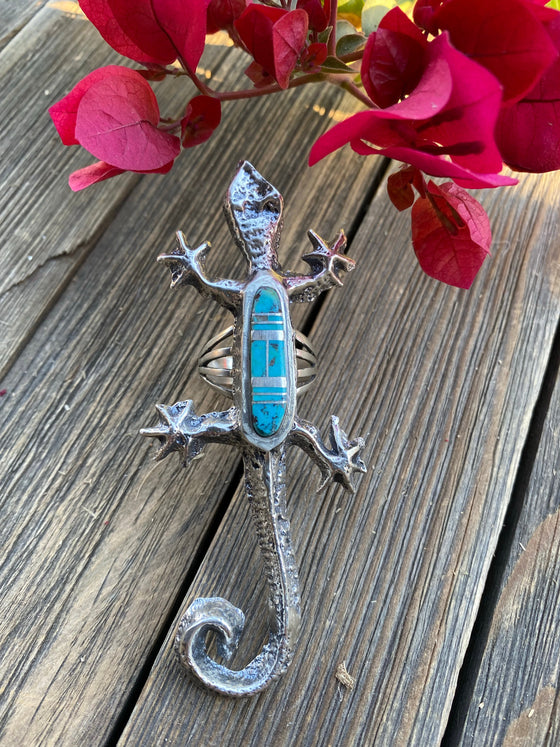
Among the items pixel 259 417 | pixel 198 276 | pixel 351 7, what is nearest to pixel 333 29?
pixel 351 7

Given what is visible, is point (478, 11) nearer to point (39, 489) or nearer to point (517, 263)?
point (517, 263)

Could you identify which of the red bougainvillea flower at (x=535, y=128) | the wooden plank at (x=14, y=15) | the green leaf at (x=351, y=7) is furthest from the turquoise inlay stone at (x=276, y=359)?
the wooden plank at (x=14, y=15)

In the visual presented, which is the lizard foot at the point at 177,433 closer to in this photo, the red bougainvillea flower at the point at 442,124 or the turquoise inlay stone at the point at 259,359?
the turquoise inlay stone at the point at 259,359

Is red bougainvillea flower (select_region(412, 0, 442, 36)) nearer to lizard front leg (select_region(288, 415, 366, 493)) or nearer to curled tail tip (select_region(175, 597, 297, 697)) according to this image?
lizard front leg (select_region(288, 415, 366, 493))

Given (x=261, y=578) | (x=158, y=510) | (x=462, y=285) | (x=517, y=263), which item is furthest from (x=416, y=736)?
(x=517, y=263)

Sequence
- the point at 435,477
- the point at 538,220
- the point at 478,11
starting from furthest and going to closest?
1. the point at 538,220
2. the point at 435,477
3. the point at 478,11

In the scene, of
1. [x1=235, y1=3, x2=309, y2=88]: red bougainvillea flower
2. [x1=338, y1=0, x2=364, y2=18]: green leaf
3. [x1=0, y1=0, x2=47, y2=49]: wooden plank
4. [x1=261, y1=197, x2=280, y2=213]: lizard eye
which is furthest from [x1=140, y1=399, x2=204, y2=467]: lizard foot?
[x1=0, y1=0, x2=47, y2=49]: wooden plank
